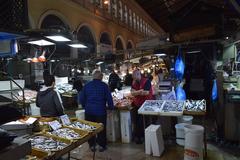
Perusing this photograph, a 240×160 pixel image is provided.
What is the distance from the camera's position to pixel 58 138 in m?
3.22

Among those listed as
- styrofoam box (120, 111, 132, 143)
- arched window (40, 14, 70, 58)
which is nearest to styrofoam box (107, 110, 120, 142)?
styrofoam box (120, 111, 132, 143)

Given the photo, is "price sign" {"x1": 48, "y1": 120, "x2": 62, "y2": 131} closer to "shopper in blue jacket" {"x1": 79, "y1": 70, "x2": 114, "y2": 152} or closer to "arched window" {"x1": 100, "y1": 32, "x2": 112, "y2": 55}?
"shopper in blue jacket" {"x1": 79, "y1": 70, "x2": 114, "y2": 152}

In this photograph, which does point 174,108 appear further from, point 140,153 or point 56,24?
point 56,24

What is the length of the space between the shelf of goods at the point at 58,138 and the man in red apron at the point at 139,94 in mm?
2152

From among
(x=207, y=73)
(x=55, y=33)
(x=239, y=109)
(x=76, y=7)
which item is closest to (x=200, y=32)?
(x=207, y=73)

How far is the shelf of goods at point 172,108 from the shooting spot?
4895 mm

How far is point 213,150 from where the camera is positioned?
522 centimetres

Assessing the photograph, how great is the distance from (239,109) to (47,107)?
14.3 ft

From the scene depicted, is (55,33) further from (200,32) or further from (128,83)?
(128,83)

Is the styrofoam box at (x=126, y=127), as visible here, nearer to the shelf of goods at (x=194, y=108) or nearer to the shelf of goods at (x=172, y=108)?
the shelf of goods at (x=172, y=108)

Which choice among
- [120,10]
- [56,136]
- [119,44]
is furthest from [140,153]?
[120,10]

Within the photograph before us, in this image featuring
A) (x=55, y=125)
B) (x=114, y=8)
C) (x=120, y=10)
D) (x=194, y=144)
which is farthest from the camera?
(x=120, y=10)

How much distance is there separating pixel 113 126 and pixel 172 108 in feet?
5.58

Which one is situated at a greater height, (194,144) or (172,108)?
(172,108)
